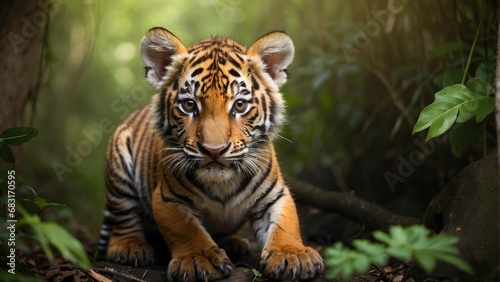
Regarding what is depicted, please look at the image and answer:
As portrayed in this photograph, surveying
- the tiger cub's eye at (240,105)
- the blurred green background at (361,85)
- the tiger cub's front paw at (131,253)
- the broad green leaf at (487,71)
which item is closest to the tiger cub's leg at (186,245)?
the tiger cub's front paw at (131,253)

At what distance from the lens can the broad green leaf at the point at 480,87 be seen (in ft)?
11.8

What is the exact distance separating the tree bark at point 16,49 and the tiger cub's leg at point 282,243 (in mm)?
2375

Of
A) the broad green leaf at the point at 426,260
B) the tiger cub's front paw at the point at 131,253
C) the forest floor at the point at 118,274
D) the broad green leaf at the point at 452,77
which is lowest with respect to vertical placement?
the tiger cub's front paw at the point at 131,253

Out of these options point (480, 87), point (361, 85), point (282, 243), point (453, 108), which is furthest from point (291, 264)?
point (361, 85)

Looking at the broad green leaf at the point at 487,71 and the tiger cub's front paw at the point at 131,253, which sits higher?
the broad green leaf at the point at 487,71

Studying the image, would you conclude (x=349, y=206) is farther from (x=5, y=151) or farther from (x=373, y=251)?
(x=5, y=151)

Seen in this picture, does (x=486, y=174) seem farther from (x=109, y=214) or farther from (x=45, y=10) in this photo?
(x=45, y=10)

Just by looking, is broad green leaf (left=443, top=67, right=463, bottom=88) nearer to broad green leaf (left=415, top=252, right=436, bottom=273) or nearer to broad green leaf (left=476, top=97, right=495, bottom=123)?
broad green leaf (left=476, top=97, right=495, bottom=123)

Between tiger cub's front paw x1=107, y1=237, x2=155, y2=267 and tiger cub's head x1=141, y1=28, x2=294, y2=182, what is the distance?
0.72 m

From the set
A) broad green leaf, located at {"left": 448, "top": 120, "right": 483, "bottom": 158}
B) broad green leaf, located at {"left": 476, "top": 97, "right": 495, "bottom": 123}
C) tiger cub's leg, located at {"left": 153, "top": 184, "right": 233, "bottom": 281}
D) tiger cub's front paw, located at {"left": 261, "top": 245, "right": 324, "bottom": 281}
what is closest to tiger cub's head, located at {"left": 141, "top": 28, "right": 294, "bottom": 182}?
tiger cub's leg, located at {"left": 153, "top": 184, "right": 233, "bottom": 281}

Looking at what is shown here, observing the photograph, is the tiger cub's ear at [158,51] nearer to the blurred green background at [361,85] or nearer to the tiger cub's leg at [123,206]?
the blurred green background at [361,85]

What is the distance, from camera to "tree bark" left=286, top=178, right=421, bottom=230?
4.61 meters

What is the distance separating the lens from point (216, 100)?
3.70m

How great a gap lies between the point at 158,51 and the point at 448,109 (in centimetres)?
196
